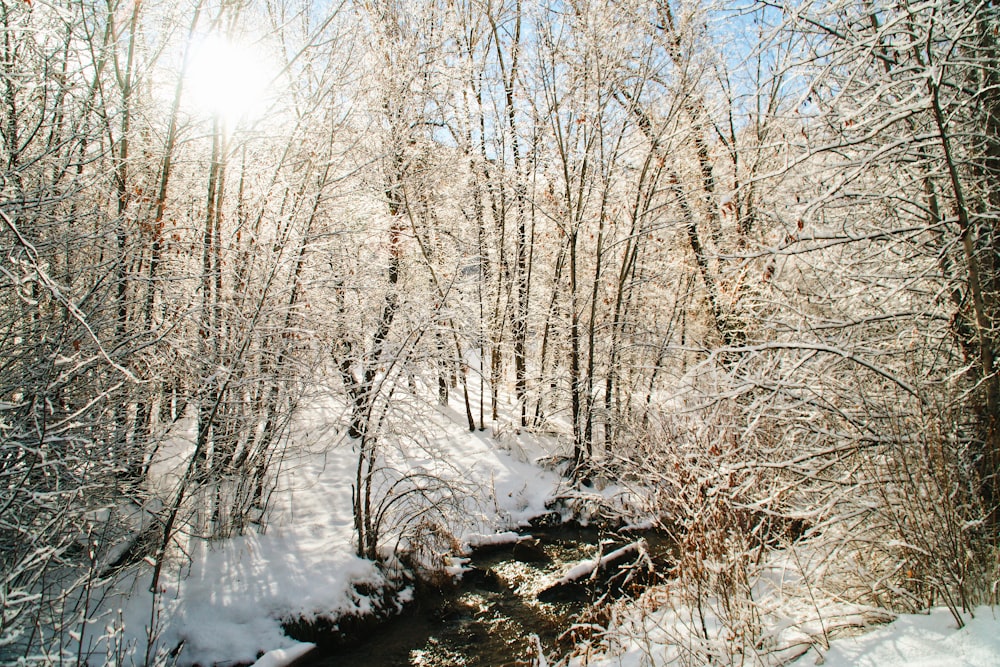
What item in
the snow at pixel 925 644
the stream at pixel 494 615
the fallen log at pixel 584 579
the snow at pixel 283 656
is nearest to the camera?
the snow at pixel 925 644

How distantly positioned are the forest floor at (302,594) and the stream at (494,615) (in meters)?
0.41

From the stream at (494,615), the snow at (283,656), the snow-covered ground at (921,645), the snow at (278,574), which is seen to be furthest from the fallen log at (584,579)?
the snow-covered ground at (921,645)

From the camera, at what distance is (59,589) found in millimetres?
4691

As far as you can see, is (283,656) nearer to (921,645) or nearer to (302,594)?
(302,594)

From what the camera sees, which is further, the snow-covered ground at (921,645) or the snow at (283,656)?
the snow at (283,656)

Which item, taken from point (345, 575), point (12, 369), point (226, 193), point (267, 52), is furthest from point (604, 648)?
point (267, 52)

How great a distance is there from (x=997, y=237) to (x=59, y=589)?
8115mm

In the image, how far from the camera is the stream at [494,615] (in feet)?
18.4

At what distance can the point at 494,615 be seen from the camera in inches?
257

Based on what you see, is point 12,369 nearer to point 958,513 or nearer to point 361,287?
point 361,287

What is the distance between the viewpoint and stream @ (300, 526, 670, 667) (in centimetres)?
562

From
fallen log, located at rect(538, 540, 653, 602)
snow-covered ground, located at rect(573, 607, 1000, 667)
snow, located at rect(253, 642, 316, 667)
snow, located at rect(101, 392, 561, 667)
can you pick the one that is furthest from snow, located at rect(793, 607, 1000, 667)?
snow, located at rect(253, 642, 316, 667)

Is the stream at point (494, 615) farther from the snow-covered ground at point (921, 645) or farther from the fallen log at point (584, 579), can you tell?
the snow-covered ground at point (921, 645)

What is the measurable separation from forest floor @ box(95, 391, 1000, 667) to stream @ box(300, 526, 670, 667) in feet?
1.33
